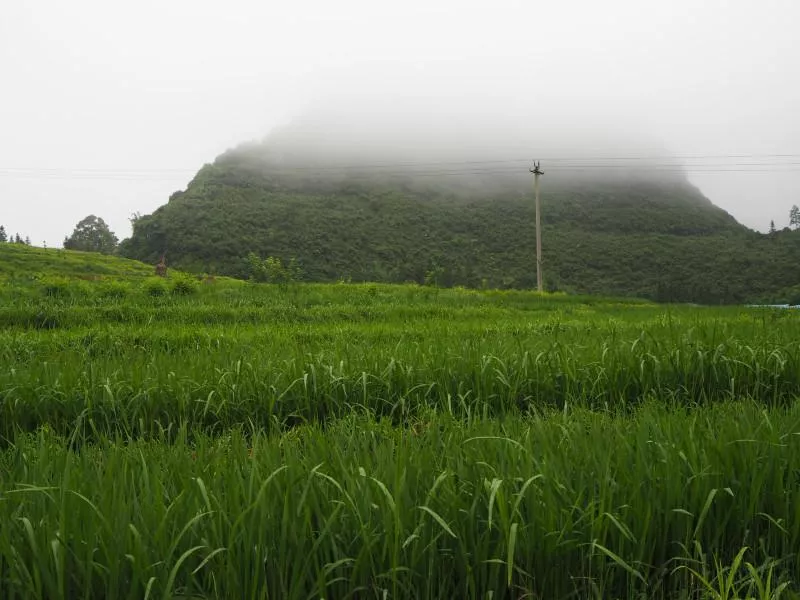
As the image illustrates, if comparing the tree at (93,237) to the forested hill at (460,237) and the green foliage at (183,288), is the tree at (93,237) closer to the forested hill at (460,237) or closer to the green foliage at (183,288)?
the forested hill at (460,237)

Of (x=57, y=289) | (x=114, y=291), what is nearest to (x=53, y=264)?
(x=57, y=289)

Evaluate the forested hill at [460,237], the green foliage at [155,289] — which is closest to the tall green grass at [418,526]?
the green foliage at [155,289]

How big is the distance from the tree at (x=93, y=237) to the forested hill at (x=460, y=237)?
9.86 metres

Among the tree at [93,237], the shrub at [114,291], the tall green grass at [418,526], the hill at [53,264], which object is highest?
the tree at [93,237]

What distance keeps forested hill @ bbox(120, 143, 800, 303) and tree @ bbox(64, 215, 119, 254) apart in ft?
32.4

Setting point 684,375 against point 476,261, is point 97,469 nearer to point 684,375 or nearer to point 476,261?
point 684,375

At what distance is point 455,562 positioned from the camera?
143cm

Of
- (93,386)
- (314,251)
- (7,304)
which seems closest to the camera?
(93,386)

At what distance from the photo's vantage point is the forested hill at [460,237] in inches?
2756

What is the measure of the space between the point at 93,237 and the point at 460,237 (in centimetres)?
6884

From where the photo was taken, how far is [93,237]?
90.8 metres

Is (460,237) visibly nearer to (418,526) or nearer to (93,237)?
(93,237)

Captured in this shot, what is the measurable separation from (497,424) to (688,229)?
11648 centimetres

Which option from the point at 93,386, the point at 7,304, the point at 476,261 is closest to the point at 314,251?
the point at 476,261
